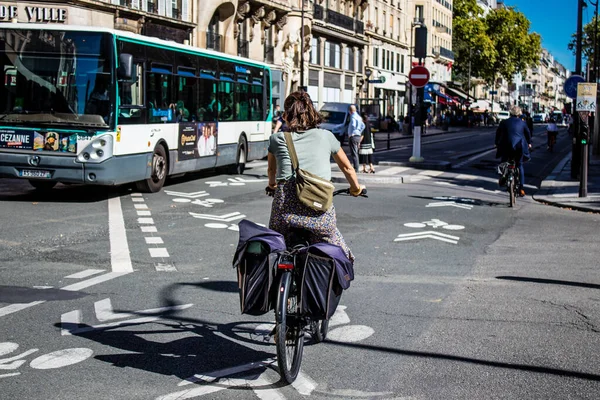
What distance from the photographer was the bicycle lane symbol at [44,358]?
5.67 meters

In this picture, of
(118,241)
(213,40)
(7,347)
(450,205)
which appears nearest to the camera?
(7,347)

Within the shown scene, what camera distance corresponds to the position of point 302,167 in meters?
5.70

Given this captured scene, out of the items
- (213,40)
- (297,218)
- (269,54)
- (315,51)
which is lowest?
(297,218)

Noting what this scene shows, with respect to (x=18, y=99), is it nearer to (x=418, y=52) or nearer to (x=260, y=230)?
(x=260, y=230)

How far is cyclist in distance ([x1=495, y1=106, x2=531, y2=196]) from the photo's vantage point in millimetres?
16688

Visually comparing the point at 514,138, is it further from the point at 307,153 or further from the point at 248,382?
the point at 248,382

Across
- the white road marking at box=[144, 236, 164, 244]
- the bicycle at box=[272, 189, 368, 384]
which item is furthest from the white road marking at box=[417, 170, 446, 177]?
the bicycle at box=[272, 189, 368, 384]

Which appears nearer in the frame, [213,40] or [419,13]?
[213,40]

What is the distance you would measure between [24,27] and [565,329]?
11346mm

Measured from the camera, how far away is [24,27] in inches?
605

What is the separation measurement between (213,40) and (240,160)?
2411cm

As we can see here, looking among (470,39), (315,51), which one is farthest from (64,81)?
(470,39)

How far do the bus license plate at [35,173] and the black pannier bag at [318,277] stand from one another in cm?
1064

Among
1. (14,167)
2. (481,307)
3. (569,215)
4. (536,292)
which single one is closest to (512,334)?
(481,307)
